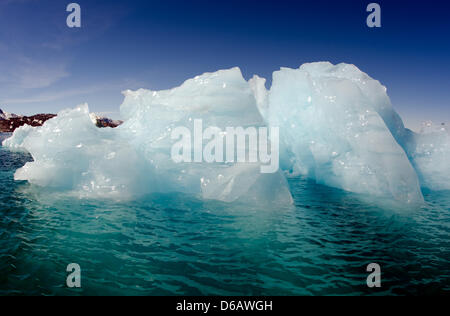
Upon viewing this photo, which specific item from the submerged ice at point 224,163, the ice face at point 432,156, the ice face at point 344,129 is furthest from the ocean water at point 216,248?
the ice face at point 432,156

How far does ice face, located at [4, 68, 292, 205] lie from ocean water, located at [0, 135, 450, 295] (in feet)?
3.97

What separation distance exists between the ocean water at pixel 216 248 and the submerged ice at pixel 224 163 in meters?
1.35

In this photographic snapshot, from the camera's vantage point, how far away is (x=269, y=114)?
24844 millimetres

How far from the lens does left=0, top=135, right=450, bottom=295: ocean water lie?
20.1 feet

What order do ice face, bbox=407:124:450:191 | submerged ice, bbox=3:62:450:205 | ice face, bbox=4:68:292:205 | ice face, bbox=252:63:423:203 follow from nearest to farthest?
ice face, bbox=4:68:292:205 → submerged ice, bbox=3:62:450:205 → ice face, bbox=252:63:423:203 → ice face, bbox=407:124:450:191

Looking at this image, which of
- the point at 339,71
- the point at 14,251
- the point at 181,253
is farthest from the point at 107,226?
the point at 339,71

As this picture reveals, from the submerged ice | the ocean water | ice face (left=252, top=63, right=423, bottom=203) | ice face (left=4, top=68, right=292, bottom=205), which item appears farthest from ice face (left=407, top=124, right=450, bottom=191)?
ice face (left=4, top=68, right=292, bottom=205)

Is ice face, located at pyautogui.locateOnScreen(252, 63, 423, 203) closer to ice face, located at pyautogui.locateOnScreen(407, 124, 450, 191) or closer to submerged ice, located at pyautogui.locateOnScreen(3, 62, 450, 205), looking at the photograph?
submerged ice, located at pyautogui.locateOnScreen(3, 62, 450, 205)

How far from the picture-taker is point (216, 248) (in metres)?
7.91

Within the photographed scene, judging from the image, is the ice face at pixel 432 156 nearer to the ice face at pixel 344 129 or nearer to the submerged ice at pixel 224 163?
the submerged ice at pixel 224 163

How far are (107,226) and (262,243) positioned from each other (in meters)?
4.97

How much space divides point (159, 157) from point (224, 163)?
11.5 ft

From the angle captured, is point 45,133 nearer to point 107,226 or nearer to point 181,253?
point 107,226

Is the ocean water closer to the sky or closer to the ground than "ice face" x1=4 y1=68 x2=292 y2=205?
closer to the ground
